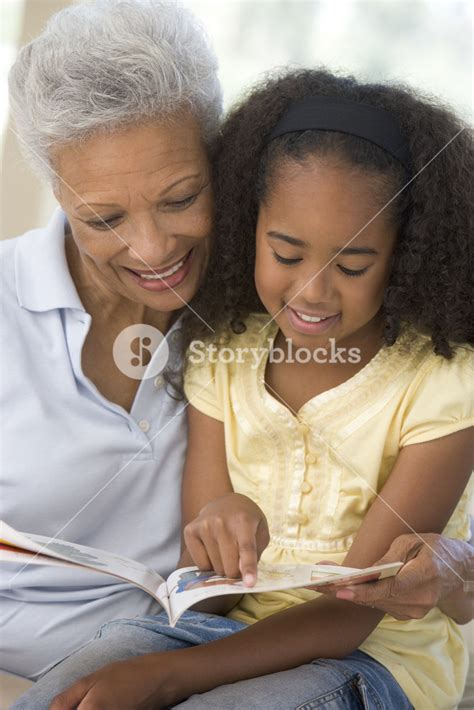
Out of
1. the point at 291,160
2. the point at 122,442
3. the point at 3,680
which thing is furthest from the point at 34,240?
the point at 3,680

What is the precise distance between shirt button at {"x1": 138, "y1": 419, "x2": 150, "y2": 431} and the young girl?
4.0 inches

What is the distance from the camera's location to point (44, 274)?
1163 millimetres

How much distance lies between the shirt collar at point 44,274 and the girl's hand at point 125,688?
1.50 ft

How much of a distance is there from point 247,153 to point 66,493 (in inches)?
19.0

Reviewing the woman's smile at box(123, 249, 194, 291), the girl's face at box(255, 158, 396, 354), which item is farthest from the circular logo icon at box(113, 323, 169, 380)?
the girl's face at box(255, 158, 396, 354)

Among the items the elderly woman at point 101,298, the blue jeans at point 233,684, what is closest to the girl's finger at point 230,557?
the blue jeans at point 233,684

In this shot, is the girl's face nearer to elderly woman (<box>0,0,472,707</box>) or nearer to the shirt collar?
elderly woman (<box>0,0,472,707</box>)

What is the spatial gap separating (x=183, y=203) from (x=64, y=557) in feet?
1.46

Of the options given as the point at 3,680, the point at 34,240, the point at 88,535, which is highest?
the point at 34,240

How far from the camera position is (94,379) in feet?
3.82

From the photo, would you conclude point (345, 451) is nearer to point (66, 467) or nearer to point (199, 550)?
point (199, 550)

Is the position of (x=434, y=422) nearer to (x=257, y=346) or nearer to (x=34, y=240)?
(x=257, y=346)

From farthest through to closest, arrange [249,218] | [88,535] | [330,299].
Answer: [88,535] < [249,218] < [330,299]

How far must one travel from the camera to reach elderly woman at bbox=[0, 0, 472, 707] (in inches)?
39.9
